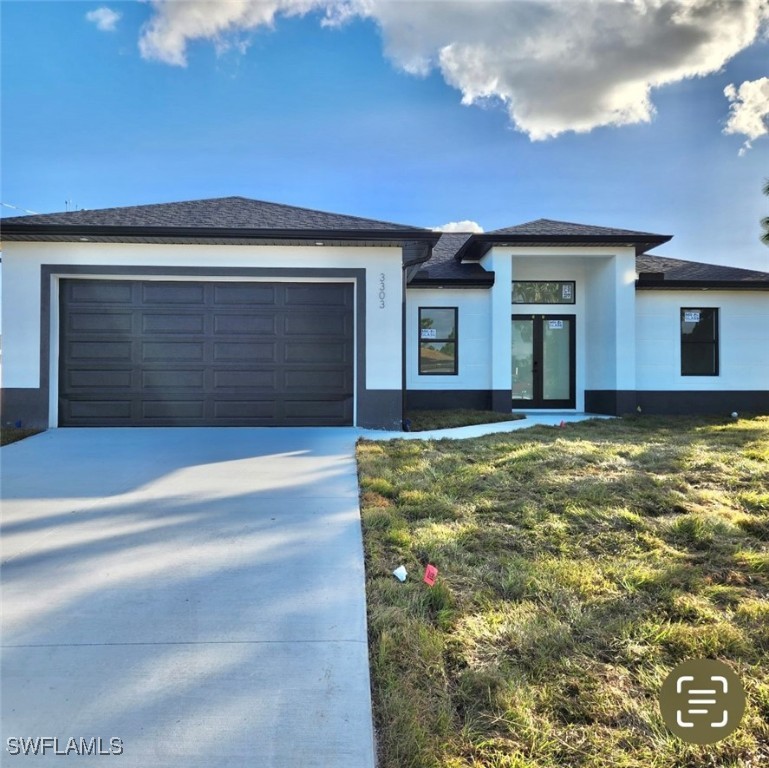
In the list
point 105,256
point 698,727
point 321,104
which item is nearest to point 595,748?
point 698,727

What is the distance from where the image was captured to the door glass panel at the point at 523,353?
12.8 meters

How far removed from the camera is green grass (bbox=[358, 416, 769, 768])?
174 centimetres

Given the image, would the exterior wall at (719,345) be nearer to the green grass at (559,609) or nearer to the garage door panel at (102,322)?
the green grass at (559,609)

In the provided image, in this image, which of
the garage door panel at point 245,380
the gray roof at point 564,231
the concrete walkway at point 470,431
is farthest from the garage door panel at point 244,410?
the gray roof at point 564,231

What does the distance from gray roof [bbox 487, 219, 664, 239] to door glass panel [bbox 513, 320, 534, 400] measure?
2.46 m

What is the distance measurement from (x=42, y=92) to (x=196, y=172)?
4.31m

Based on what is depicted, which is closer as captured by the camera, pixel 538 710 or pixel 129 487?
pixel 538 710

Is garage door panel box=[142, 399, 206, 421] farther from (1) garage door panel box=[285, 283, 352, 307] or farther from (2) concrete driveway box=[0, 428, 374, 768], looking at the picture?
(2) concrete driveway box=[0, 428, 374, 768]

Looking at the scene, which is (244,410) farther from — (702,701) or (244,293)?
(702,701)

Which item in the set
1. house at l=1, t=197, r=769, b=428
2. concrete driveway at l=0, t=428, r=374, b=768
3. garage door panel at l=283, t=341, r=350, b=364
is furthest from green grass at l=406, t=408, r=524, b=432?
concrete driveway at l=0, t=428, r=374, b=768

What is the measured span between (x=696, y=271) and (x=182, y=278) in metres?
13.0

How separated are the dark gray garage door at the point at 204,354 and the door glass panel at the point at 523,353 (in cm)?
563

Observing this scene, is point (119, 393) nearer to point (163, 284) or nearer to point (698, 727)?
point (163, 284)

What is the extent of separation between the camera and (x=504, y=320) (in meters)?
11.5
